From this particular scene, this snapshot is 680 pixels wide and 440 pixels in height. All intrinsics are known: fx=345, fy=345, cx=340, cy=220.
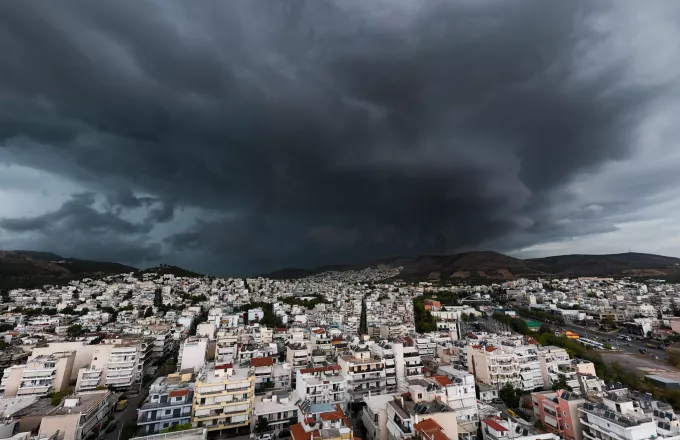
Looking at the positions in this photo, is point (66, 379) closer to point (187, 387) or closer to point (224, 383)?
point (187, 387)

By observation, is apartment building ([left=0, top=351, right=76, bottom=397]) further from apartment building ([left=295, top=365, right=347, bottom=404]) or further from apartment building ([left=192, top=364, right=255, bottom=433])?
apartment building ([left=295, top=365, right=347, bottom=404])

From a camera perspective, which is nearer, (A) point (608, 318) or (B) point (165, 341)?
(B) point (165, 341)

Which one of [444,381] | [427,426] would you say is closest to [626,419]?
[444,381]

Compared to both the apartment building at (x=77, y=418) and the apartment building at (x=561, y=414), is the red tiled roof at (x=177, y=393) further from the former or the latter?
the apartment building at (x=561, y=414)

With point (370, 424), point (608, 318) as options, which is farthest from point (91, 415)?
point (608, 318)

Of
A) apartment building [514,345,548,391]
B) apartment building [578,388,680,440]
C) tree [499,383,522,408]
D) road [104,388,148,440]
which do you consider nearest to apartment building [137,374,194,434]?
road [104,388,148,440]

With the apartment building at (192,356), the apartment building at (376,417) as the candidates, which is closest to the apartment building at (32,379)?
the apartment building at (192,356)
